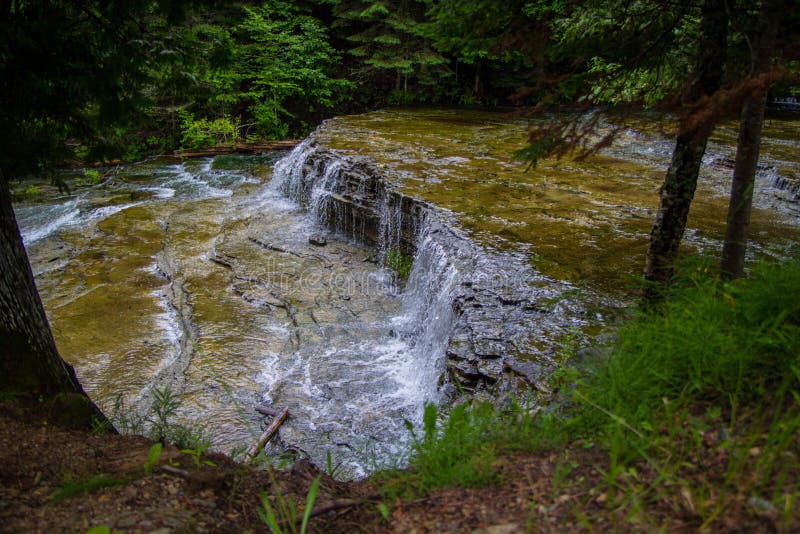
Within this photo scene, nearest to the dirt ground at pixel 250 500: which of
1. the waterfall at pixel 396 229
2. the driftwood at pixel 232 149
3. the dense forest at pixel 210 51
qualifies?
the dense forest at pixel 210 51

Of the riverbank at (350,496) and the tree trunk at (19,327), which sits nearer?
the riverbank at (350,496)

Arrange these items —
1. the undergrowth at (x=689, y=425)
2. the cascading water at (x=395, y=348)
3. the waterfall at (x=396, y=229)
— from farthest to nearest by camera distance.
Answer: the waterfall at (x=396, y=229)
the cascading water at (x=395, y=348)
the undergrowth at (x=689, y=425)

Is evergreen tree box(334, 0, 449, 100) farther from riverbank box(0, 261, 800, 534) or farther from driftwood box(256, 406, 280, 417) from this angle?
riverbank box(0, 261, 800, 534)

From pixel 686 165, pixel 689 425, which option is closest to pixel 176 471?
pixel 689 425

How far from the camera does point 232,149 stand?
17469mm

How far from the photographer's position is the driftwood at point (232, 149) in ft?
56.0

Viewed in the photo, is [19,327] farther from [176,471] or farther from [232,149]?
[232,149]

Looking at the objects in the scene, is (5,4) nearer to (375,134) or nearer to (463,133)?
(375,134)

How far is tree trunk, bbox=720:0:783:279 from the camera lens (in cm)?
311

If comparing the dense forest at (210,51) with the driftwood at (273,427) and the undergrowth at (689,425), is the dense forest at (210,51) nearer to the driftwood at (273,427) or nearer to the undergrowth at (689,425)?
the undergrowth at (689,425)

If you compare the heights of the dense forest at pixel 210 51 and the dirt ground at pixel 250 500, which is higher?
the dense forest at pixel 210 51

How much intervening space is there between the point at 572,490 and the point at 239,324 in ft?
18.6

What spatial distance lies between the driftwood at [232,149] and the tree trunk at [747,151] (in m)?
16.2

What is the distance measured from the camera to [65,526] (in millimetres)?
2182
